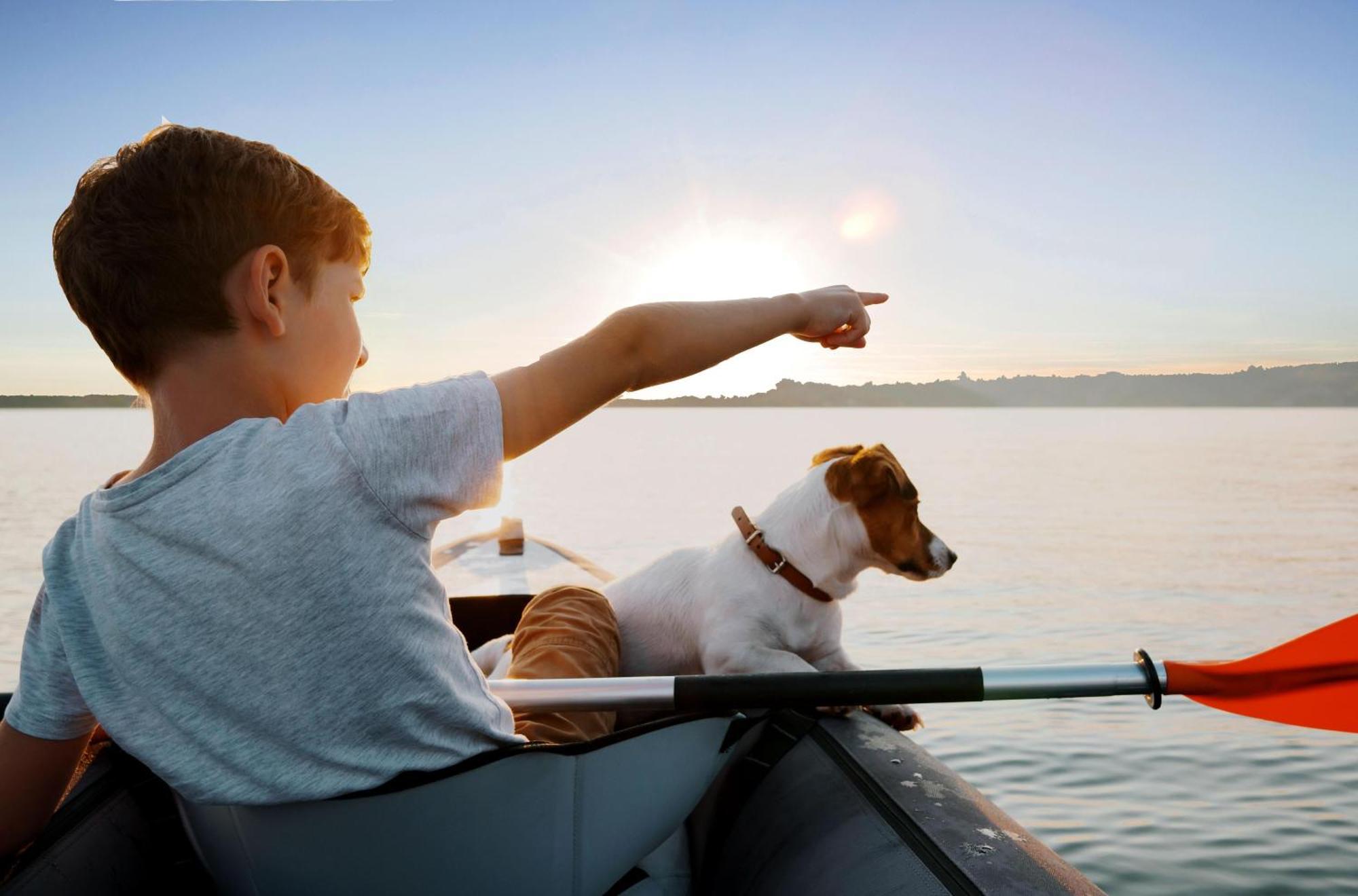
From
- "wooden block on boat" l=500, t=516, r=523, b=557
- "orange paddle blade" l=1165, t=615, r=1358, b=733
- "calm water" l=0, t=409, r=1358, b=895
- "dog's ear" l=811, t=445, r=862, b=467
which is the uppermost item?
"dog's ear" l=811, t=445, r=862, b=467

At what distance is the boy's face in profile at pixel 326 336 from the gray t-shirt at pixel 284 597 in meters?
0.13

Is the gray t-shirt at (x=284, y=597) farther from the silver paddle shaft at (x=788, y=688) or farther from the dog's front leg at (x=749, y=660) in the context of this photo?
the dog's front leg at (x=749, y=660)

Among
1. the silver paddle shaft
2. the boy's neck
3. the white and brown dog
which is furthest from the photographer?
the white and brown dog

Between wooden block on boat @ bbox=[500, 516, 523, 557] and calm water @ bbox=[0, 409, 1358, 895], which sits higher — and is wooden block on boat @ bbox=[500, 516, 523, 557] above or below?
above

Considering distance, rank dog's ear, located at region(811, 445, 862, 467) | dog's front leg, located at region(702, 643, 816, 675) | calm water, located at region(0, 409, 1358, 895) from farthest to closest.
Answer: calm water, located at region(0, 409, 1358, 895) < dog's ear, located at region(811, 445, 862, 467) < dog's front leg, located at region(702, 643, 816, 675)

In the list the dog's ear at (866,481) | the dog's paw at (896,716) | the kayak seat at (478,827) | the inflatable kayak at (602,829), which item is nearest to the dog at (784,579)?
the dog's ear at (866,481)

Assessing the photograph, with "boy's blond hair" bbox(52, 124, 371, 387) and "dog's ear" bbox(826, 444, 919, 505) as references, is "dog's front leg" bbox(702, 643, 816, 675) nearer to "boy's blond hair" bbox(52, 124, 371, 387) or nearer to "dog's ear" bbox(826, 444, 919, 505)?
"dog's ear" bbox(826, 444, 919, 505)

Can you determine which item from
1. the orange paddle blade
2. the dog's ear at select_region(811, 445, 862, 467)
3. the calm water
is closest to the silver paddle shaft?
the orange paddle blade

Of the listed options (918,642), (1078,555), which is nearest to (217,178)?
(918,642)

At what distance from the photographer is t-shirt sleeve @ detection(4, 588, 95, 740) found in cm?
115

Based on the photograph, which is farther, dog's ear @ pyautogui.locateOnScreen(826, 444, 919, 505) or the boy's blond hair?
dog's ear @ pyautogui.locateOnScreen(826, 444, 919, 505)

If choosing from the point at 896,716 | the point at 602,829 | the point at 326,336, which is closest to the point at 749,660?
the point at 896,716

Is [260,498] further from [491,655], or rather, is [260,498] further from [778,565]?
[778,565]

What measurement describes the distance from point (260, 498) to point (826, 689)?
3.81ft
